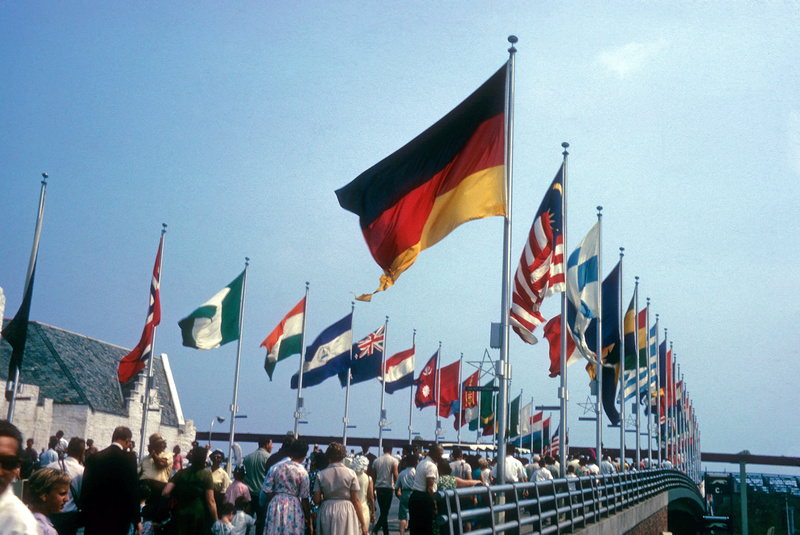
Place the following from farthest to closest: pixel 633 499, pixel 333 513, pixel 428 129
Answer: pixel 633 499
pixel 428 129
pixel 333 513

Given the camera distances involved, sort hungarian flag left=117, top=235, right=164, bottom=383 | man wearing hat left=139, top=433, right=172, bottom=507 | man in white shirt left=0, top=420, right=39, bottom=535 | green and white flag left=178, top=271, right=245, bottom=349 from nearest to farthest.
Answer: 1. man in white shirt left=0, top=420, right=39, bottom=535
2. man wearing hat left=139, top=433, right=172, bottom=507
3. hungarian flag left=117, top=235, right=164, bottom=383
4. green and white flag left=178, top=271, right=245, bottom=349

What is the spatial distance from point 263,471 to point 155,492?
7.87ft

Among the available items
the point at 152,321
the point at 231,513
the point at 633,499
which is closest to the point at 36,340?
the point at 152,321

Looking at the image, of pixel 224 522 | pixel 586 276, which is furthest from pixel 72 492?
pixel 586 276

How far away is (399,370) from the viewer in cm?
3891

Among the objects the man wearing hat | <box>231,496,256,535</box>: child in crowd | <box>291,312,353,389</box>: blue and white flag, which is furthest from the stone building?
<box>231,496,256,535</box>: child in crowd

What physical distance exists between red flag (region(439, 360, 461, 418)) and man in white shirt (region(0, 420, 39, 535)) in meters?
43.4

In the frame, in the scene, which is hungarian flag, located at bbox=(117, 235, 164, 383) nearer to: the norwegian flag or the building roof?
the norwegian flag

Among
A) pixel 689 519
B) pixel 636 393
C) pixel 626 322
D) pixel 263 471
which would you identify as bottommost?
pixel 689 519

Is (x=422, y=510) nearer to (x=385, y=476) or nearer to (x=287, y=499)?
(x=287, y=499)

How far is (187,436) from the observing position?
53656mm

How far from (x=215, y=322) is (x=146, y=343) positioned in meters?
2.13

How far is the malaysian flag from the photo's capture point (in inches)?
1282

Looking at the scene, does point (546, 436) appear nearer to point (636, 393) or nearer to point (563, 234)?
point (636, 393)
